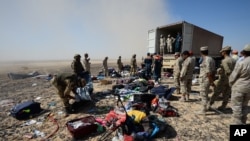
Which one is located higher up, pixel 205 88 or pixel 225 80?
pixel 225 80

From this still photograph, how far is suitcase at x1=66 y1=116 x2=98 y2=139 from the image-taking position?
3.89 metres

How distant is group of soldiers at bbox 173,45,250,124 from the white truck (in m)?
3.44

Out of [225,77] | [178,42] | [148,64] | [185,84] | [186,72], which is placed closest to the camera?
[225,77]

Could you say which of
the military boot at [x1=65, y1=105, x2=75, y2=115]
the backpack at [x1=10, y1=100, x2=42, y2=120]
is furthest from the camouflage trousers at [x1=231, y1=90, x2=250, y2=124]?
the backpack at [x1=10, y1=100, x2=42, y2=120]

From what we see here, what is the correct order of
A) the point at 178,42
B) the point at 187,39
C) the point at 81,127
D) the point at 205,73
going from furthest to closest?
1. the point at 178,42
2. the point at 187,39
3. the point at 205,73
4. the point at 81,127

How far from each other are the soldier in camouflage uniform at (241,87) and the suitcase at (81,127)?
125 inches

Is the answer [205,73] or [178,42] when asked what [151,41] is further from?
[205,73]

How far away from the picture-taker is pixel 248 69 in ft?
11.3

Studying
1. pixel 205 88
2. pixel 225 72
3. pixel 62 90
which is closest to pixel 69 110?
pixel 62 90

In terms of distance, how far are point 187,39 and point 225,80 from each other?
5.77 meters

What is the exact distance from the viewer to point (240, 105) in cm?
362

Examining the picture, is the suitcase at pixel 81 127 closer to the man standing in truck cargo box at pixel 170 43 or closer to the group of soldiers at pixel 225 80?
the group of soldiers at pixel 225 80

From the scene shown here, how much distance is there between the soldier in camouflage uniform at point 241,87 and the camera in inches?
138

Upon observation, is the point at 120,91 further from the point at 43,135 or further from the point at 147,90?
the point at 43,135
